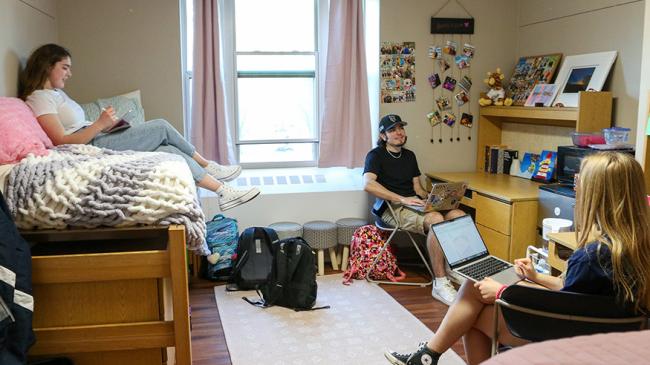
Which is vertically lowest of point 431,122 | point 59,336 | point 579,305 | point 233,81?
point 59,336

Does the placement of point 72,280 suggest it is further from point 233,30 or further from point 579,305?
point 233,30

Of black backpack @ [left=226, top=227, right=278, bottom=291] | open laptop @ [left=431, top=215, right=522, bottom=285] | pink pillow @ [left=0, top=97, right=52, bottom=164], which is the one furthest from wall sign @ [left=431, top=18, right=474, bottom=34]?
pink pillow @ [left=0, top=97, right=52, bottom=164]

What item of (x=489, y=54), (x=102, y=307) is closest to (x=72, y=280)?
(x=102, y=307)

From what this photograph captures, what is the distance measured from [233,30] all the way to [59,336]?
10.5 feet

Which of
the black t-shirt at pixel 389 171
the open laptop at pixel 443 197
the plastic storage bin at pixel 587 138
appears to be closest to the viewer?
the plastic storage bin at pixel 587 138

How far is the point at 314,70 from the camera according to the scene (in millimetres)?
4816

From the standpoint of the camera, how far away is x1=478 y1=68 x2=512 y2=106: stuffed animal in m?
4.61

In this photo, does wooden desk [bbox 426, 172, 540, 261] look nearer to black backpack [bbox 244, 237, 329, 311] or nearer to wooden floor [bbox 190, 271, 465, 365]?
wooden floor [bbox 190, 271, 465, 365]

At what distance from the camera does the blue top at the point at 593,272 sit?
1.85 m

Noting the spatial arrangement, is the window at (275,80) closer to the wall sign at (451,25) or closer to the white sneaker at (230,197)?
the wall sign at (451,25)

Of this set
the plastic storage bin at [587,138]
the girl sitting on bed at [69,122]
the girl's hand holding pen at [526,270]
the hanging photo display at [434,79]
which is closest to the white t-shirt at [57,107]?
the girl sitting on bed at [69,122]

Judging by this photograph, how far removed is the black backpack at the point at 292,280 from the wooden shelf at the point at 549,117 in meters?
1.82

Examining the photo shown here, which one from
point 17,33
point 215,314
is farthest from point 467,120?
point 17,33

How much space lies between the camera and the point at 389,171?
431cm
